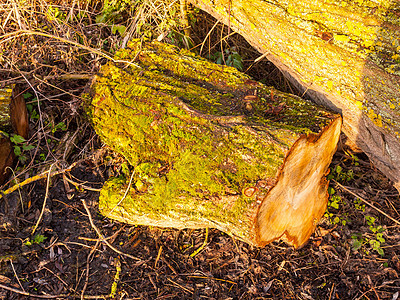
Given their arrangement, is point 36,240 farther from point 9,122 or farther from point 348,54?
point 348,54

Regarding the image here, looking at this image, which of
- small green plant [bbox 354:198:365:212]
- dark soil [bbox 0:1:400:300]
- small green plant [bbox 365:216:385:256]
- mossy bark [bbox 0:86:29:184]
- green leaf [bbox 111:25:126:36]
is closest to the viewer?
dark soil [bbox 0:1:400:300]

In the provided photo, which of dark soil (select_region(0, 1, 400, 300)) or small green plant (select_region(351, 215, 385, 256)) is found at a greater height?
small green plant (select_region(351, 215, 385, 256))

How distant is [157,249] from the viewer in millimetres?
2570

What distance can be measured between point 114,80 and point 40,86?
106cm

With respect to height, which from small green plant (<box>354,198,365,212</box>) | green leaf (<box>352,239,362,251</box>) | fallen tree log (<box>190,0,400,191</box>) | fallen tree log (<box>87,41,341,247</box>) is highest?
fallen tree log (<box>190,0,400,191</box>)

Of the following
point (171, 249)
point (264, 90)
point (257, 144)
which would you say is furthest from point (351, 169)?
point (171, 249)

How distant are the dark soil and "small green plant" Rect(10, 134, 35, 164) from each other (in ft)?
0.24

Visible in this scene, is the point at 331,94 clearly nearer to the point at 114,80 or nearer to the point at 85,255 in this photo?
the point at 114,80

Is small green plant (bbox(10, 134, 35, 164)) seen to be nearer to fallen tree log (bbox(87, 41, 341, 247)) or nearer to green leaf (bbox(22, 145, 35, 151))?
green leaf (bbox(22, 145, 35, 151))

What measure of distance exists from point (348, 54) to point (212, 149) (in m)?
1.25

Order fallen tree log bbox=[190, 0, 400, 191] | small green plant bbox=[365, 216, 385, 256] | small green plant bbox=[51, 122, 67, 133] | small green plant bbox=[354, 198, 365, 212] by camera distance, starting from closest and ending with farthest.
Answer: fallen tree log bbox=[190, 0, 400, 191] → small green plant bbox=[365, 216, 385, 256] → small green plant bbox=[354, 198, 365, 212] → small green plant bbox=[51, 122, 67, 133]

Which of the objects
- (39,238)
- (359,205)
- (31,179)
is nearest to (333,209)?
(359,205)

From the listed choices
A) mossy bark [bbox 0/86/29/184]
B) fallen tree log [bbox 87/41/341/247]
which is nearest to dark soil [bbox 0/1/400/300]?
mossy bark [bbox 0/86/29/184]

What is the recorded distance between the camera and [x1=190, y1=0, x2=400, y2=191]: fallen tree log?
224 cm
